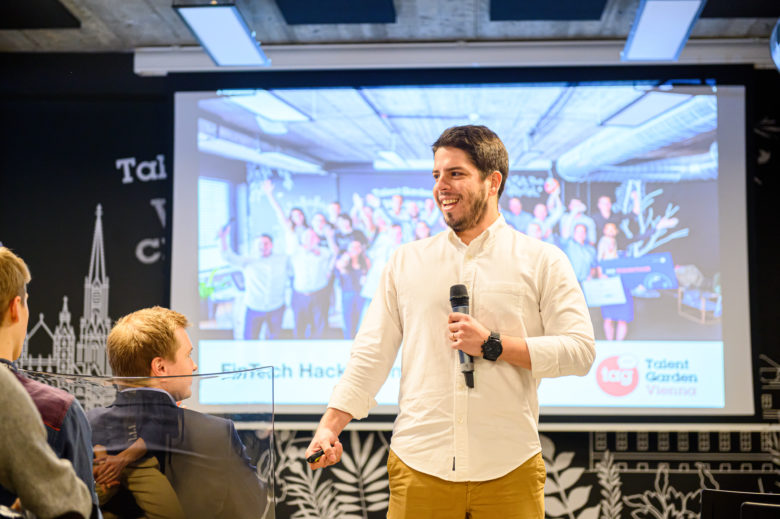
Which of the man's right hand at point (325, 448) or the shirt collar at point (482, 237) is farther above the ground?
the shirt collar at point (482, 237)

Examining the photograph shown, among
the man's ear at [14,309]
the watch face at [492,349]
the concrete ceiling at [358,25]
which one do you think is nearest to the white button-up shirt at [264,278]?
the concrete ceiling at [358,25]

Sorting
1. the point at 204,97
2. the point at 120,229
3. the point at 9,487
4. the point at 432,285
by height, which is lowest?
the point at 9,487

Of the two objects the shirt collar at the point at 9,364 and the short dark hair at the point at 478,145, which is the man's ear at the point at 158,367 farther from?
the short dark hair at the point at 478,145

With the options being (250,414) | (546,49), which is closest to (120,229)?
(546,49)

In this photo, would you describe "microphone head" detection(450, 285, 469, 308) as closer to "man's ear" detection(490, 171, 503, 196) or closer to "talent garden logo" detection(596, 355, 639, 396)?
"man's ear" detection(490, 171, 503, 196)

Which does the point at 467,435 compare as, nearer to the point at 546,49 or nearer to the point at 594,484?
the point at 594,484

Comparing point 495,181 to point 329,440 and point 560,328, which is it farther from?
point 329,440

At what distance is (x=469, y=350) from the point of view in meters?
1.80

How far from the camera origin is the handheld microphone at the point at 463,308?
1843 mm

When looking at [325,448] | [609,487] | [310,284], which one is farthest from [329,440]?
[609,487]

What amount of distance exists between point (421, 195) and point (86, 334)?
2.31 metres

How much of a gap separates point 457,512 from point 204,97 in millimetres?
3211

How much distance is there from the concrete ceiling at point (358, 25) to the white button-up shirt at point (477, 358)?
219cm

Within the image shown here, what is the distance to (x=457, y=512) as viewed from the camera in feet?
5.87
